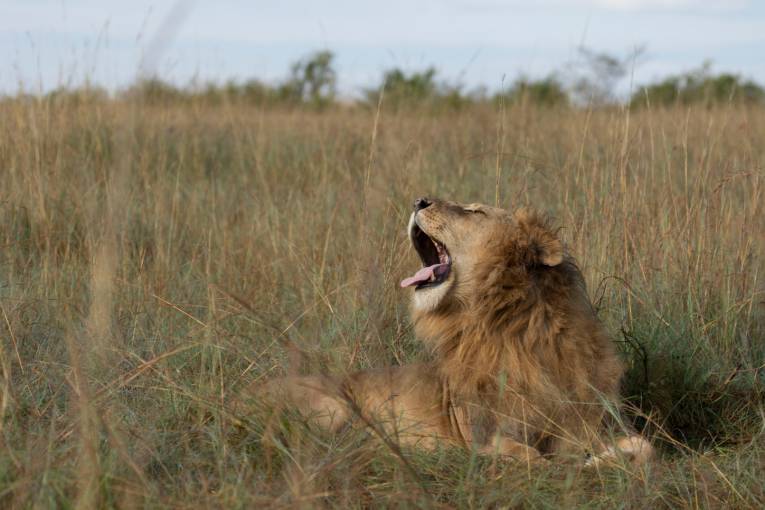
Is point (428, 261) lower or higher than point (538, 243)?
lower

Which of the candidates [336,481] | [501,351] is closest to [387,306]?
[501,351]

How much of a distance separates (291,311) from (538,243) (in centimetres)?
166

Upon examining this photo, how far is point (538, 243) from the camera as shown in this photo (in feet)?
11.8

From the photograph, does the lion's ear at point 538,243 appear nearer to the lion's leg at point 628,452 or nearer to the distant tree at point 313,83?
the lion's leg at point 628,452

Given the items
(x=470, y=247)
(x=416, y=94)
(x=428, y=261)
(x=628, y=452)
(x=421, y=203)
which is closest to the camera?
(x=628, y=452)

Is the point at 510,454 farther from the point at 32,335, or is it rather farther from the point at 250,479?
the point at 32,335

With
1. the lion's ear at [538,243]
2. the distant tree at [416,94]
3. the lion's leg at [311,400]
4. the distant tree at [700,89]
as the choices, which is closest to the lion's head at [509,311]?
the lion's ear at [538,243]

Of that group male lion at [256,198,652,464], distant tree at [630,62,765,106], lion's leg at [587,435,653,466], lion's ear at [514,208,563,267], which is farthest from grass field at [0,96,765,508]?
distant tree at [630,62,765,106]

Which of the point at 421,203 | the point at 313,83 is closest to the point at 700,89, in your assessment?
the point at 313,83

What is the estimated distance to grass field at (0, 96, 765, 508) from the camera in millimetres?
2711

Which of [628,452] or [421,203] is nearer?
[628,452]

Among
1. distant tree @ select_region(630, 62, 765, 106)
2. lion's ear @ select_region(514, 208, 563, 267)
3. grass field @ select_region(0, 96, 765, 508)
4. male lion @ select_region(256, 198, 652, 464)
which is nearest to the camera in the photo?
grass field @ select_region(0, 96, 765, 508)

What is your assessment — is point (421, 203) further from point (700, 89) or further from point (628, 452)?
point (700, 89)

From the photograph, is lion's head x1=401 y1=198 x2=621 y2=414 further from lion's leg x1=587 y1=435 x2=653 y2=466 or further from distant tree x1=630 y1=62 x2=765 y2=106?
distant tree x1=630 y1=62 x2=765 y2=106
